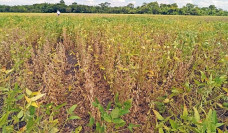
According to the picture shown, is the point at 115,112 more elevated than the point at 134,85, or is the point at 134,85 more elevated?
the point at 115,112

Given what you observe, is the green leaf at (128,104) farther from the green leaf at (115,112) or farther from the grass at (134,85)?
the grass at (134,85)

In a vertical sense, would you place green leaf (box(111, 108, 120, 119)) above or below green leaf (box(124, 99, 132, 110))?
below

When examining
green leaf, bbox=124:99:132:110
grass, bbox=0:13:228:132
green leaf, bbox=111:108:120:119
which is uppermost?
green leaf, bbox=124:99:132:110

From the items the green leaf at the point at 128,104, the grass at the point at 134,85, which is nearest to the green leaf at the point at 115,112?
the green leaf at the point at 128,104

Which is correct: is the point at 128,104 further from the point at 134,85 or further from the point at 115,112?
the point at 134,85

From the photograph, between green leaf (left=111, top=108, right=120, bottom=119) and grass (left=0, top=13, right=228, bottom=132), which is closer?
green leaf (left=111, top=108, right=120, bottom=119)

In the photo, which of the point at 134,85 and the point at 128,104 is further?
the point at 134,85

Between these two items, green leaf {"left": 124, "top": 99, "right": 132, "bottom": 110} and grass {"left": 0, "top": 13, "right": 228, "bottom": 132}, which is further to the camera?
grass {"left": 0, "top": 13, "right": 228, "bottom": 132}

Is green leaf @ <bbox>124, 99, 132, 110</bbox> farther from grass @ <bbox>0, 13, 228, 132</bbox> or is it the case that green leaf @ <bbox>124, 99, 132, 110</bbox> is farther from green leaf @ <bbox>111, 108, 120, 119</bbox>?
grass @ <bbox>0, 13, 228, 132</bbox>

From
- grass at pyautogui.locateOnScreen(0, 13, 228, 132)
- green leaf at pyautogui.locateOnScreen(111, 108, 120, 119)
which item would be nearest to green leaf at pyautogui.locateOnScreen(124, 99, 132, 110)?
green leaf at pyautogui.locateOnScreen(111, 108, 120, 119)

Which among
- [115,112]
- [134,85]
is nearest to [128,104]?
[115,112]

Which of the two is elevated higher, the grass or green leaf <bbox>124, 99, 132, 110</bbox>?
green leaf <bbox>124, 99, 132, 110</bbox>

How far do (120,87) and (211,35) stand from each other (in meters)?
3.20

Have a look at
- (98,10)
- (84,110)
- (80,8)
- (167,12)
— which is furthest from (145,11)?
(84,110)
